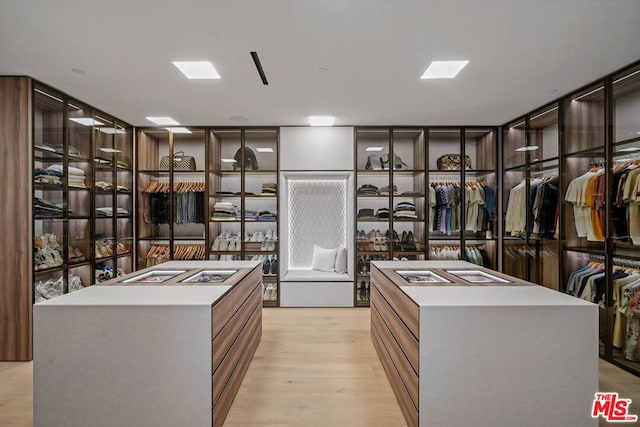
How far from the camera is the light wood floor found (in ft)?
6.90

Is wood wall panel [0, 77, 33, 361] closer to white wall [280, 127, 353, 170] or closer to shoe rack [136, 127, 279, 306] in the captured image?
shoe rack [136, 127, 279, 306]

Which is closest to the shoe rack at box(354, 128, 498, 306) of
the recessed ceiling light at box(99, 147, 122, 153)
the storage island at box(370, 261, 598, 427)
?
the storage island at box(370, 261, 598, 427)

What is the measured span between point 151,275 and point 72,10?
1.88 meters

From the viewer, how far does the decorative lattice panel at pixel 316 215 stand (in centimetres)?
500

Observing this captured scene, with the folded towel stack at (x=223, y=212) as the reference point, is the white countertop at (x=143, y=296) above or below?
below

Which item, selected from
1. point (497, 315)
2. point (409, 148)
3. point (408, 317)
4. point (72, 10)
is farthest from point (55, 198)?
point (409, 148)

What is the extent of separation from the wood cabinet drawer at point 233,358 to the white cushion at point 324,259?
5.96 ft

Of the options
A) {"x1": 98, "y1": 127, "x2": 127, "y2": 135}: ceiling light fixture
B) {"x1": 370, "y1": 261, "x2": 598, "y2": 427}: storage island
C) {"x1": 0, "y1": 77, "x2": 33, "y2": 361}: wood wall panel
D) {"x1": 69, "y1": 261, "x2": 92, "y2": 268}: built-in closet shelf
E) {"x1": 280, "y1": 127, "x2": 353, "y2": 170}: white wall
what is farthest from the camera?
{"x1": 280, "y1": 127, "x2": 353, "y2": 170}: white wall

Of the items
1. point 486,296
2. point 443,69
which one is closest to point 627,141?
point 443,69

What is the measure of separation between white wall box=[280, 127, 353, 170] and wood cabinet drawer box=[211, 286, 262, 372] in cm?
217

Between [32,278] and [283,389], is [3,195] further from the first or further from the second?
[283,389]

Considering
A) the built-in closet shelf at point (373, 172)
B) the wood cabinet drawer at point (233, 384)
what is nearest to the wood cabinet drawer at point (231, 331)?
the wood cabinet drawer at point (233, 384)

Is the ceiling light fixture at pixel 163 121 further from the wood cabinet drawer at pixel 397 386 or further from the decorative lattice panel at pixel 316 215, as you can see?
the wood cabinet drawer at pixel 397 386

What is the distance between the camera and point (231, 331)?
7.21 feet
